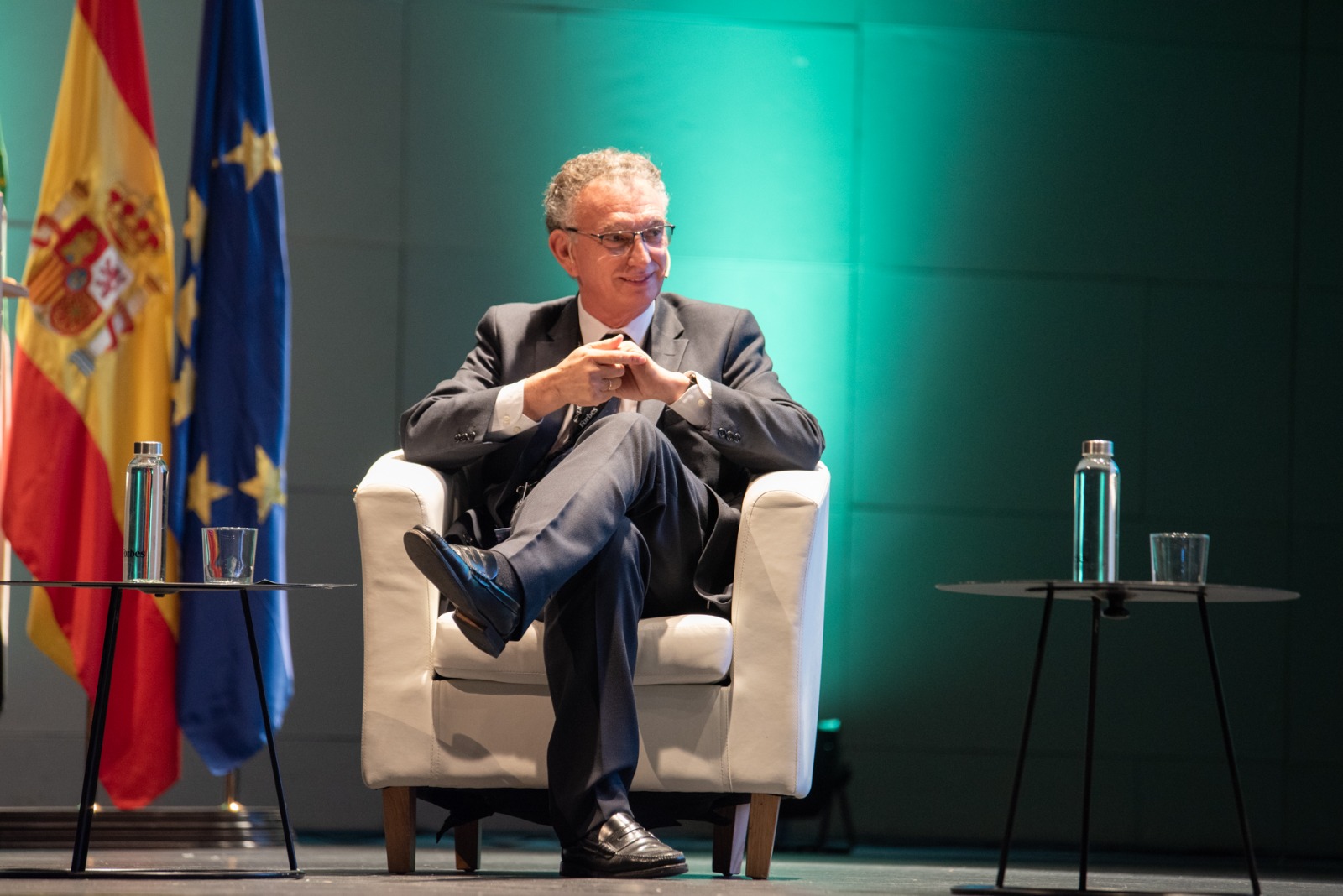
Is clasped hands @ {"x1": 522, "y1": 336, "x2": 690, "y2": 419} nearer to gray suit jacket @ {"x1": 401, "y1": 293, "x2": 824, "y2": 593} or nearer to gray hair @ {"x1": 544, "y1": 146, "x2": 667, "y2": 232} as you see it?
gray suit jacket @ {"x1": 401, "y1": 293, "x2": 824, "y2": 593}

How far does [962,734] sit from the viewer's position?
4.22m

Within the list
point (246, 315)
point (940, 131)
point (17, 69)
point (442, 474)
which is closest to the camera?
point (442, 474)

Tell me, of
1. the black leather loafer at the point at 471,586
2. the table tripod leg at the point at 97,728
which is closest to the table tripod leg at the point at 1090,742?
the black leather loafer at the point at 471,586

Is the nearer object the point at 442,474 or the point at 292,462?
the point at 442,474

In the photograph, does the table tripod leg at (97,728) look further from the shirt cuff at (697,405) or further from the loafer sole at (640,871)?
the shirt cuff at (697,405)

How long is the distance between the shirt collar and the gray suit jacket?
0.02m

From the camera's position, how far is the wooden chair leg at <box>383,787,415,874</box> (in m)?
2.46

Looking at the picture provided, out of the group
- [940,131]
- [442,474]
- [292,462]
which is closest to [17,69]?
[292,462]

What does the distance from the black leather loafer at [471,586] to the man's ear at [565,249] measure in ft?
3.30

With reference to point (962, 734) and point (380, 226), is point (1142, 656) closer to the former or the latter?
point (962, 734)

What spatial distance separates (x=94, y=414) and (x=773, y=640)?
72.5 inches

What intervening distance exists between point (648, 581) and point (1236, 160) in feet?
8.92

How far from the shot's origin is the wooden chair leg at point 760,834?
96.0 inches

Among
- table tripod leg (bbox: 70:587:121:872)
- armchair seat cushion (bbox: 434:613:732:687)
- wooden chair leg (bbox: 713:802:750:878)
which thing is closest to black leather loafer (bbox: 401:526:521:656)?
armchair seat cushion (bbox: 434:613:732:687)
